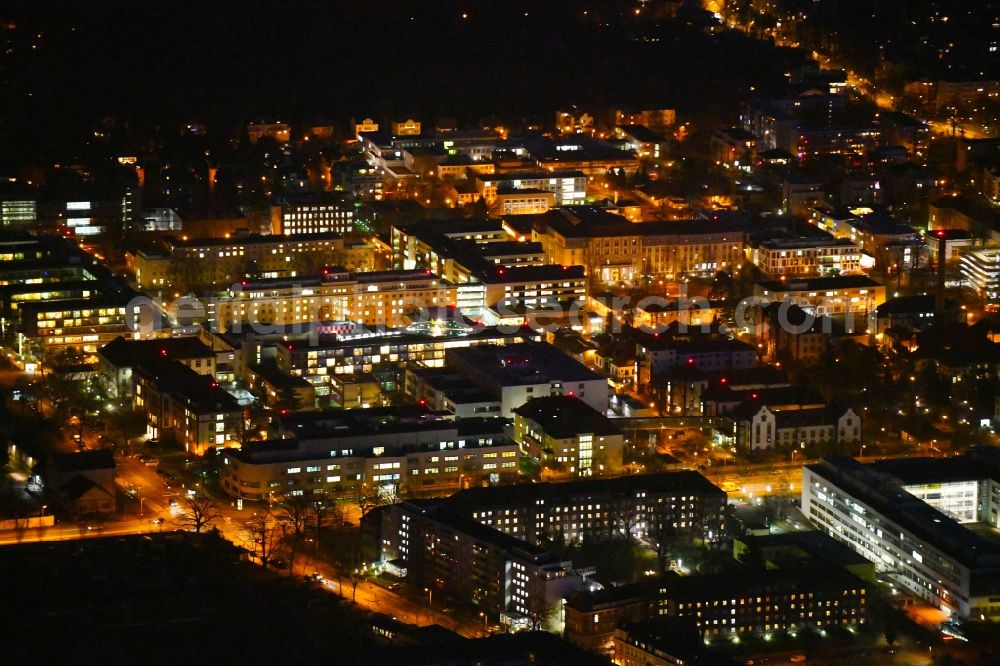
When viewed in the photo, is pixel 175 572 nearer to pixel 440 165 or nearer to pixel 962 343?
pixel 962 343

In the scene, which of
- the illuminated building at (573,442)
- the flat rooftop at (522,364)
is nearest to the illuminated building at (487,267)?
the flat rooftop at (522,364)

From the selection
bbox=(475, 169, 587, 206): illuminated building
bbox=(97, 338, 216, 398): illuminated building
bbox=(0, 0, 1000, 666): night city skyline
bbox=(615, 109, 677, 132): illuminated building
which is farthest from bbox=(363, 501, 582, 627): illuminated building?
bbox=(615, 109, 677, 132): illuminated building

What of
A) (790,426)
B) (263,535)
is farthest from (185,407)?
(790,426)

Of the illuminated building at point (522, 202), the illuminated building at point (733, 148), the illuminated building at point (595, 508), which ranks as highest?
the illuminated building at point (733, 148)

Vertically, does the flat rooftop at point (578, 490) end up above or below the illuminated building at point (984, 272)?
below

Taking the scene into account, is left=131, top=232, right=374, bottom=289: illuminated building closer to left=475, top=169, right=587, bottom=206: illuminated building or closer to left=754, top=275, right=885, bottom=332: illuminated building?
left=475, top=169, right=587, bottom=206: illuminated building

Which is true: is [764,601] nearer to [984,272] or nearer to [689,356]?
[689,356]

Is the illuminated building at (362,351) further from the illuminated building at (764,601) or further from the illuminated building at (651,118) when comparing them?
the illuminated building at (651,118)
